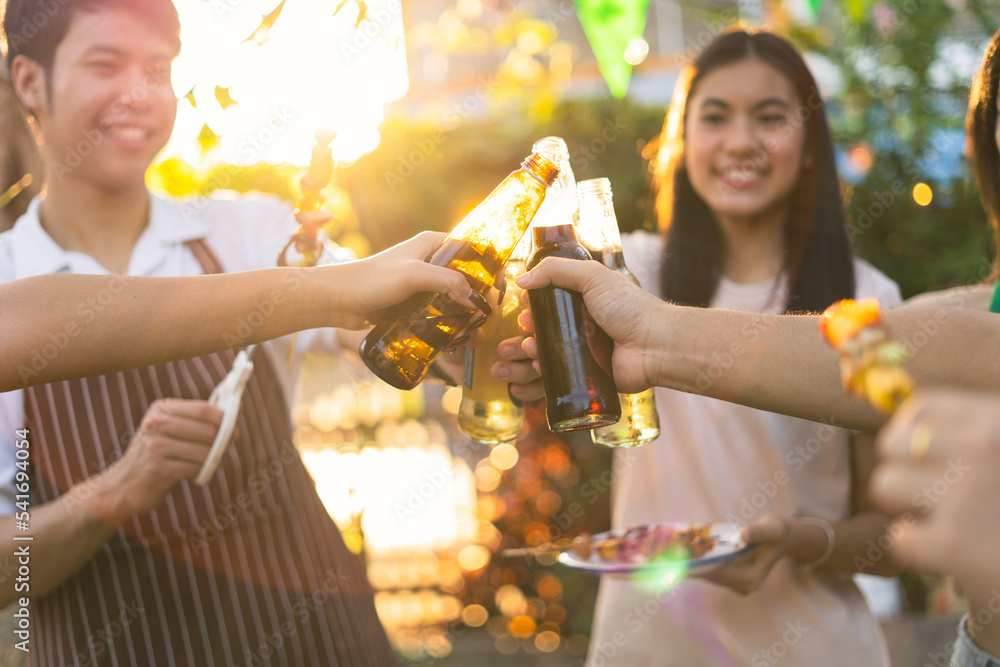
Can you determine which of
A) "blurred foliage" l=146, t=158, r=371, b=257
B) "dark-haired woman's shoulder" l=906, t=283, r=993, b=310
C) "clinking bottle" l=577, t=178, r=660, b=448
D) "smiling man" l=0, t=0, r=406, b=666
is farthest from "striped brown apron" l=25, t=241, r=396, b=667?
"blurred foliage" l=146, t=158, r=371, b=257

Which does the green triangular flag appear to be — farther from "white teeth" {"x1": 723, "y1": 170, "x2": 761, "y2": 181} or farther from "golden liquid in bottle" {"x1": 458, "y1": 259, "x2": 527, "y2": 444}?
"golden liquid in bottle" {"x1": 458, "y1": 259, "x2": 527, "y2": 444}

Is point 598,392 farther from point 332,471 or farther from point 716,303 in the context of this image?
point 332,471

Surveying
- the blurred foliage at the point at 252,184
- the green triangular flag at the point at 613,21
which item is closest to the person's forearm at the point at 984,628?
the green triangular flag at the point at 613,21

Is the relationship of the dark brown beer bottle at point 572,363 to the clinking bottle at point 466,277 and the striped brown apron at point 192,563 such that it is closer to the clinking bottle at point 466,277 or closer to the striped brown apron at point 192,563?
the clinking bottle at point 466,277

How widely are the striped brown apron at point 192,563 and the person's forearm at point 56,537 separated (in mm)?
81

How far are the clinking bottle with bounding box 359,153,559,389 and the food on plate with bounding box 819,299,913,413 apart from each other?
72 cm

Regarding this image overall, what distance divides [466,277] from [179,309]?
1.72 ft

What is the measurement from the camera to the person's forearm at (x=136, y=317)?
1202mm

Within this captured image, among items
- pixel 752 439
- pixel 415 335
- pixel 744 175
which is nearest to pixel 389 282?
pixel 415 335

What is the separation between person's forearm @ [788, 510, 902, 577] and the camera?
6.36 feet

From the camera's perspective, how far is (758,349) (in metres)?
1.28

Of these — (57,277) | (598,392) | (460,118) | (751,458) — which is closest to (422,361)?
(598,392)

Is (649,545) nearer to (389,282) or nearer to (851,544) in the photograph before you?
(851,544)

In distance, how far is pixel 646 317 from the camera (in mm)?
1341
